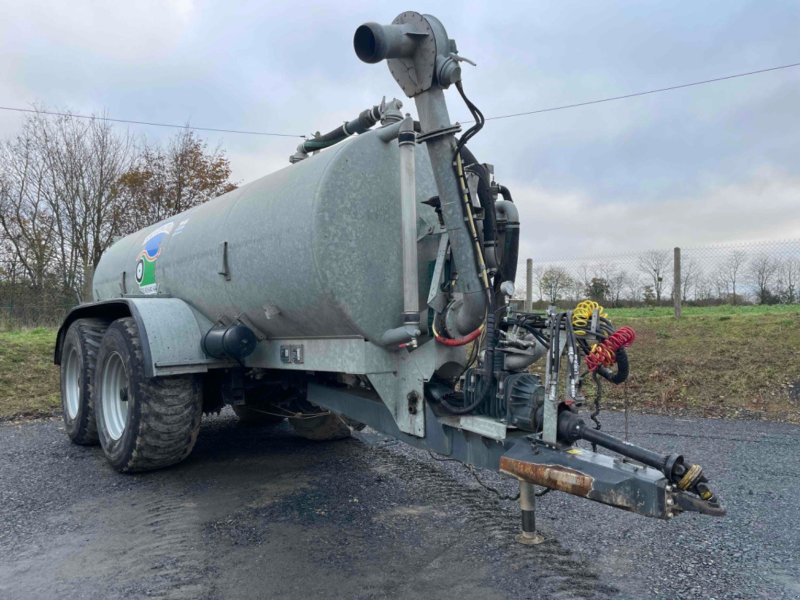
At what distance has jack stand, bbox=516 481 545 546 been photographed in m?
3.21

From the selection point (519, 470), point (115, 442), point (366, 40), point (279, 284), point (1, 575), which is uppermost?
point (366, 40)

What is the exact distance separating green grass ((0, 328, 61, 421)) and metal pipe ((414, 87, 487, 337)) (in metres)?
6.86

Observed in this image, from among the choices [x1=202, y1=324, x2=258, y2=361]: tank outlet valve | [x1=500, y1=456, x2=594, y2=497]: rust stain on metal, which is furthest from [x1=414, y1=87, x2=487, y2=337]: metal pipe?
[x1=202, y1=324, x2=258, y2=361]: tank outlet valve

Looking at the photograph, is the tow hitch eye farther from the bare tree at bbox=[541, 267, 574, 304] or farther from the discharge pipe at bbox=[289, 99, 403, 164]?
the bare tree at bbox=[541, 267, 574, 304]

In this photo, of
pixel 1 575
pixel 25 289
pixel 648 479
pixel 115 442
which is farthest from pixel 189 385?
pixel 25 289

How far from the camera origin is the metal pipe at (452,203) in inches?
→ 130

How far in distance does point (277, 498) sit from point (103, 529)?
110cm

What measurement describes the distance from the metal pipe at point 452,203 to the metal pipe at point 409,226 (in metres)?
0.15

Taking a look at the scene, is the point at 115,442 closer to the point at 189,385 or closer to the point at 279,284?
the point at 189,385

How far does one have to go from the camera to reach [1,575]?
3238mm

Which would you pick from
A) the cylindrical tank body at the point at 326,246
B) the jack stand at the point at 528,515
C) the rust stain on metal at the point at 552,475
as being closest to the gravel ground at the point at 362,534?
the jack stand at the point at 528,515

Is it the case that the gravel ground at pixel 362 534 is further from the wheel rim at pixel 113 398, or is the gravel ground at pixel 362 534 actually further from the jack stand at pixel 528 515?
the wheel rim at pixel 113 398

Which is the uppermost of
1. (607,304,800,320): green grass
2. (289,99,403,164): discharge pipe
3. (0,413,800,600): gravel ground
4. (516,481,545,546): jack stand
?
(289,99,403,164): discharge pipe

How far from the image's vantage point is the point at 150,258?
5.76m
